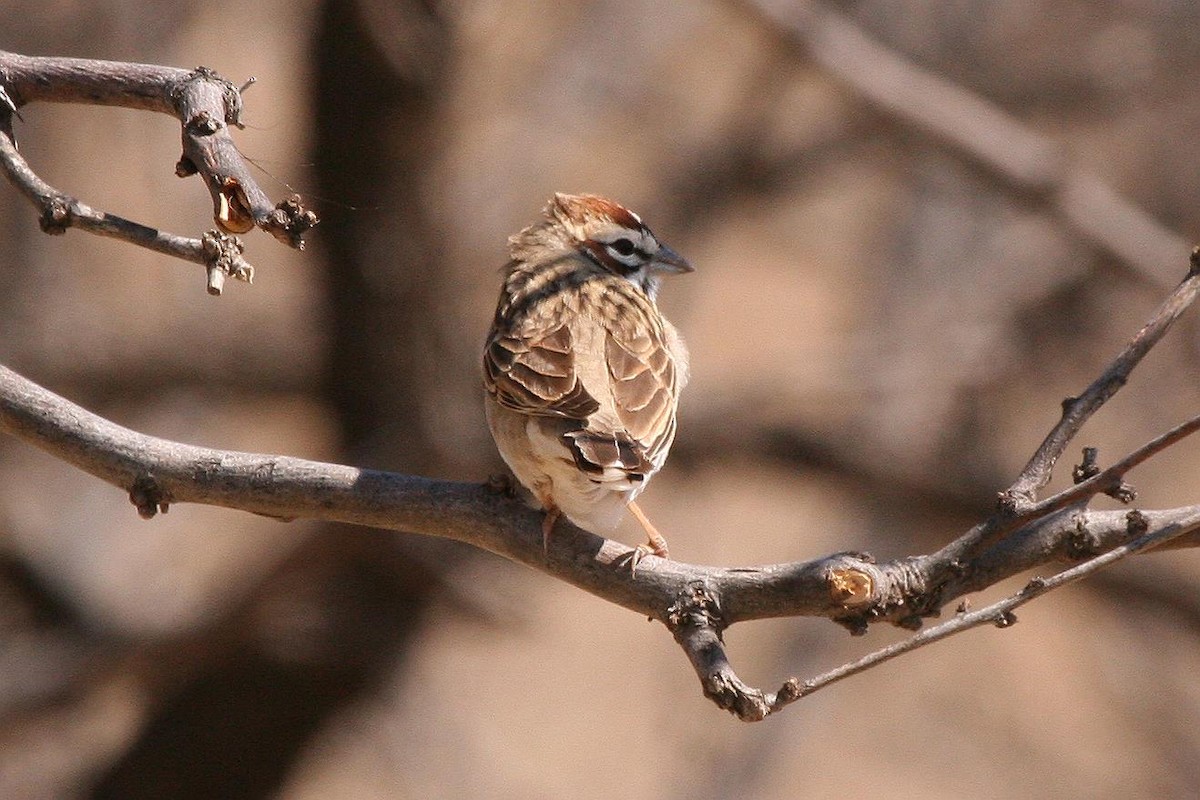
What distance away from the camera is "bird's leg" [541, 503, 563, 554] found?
3545 millimetres

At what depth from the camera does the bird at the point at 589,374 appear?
13.8 ft

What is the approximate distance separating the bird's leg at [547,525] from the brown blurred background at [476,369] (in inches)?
160

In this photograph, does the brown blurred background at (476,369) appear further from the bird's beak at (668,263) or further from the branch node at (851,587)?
the branch node at (851,587)

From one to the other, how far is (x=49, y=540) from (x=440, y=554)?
9.16 feet

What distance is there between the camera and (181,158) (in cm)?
291

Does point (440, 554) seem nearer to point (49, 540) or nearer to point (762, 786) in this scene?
point (49, 540)

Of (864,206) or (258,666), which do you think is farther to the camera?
(864,206)

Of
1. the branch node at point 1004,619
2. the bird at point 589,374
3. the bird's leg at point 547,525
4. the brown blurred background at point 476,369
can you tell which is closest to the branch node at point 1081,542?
the branch node at point 1004,619

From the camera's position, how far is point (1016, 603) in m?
2.81

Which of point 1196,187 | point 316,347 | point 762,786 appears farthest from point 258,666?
point 1196,187

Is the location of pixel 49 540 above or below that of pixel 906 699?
below

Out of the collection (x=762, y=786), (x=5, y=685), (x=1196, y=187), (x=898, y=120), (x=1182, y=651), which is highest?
(x=1196, y=187)

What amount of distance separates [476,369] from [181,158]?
200 inches

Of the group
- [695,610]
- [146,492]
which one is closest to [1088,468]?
[695,610]
